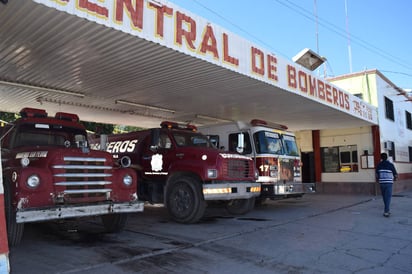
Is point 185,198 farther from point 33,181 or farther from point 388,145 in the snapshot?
point 388,145

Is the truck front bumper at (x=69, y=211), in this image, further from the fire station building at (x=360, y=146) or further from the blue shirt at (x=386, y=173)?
the fire station building at (x=360, y=146)

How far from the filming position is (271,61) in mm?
10523

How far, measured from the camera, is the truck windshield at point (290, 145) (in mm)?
12522

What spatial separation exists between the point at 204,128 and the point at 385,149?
11387 mm

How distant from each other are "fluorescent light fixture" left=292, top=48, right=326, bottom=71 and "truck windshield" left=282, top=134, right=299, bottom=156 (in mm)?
3468

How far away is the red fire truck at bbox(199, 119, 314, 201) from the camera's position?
11.4m

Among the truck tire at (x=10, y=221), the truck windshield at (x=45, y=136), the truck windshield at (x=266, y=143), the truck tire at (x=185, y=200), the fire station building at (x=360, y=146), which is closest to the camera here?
the truck tire at (x=10, y=221)

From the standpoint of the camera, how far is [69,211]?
20.1 ft

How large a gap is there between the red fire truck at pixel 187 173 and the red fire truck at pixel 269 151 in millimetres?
946

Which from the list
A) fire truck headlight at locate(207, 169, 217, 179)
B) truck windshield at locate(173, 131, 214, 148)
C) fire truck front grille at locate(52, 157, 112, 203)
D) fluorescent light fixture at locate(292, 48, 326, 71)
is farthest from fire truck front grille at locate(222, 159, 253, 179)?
fluorescent light fixture at locate(292, 48, 326, 71)

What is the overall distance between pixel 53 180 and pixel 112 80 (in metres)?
4.69

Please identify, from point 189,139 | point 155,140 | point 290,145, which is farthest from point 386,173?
point 155,140

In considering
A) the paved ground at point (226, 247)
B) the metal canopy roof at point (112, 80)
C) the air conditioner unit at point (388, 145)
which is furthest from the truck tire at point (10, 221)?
the air conditioner unit at point (388, 145)

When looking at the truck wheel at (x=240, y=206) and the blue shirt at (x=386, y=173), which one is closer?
the blue shirt at (x=386, y=173)
